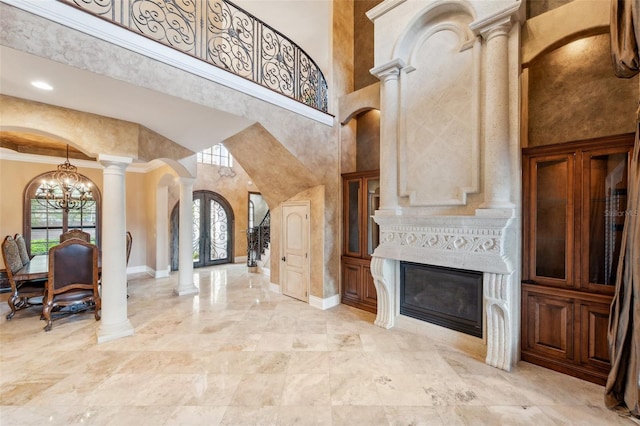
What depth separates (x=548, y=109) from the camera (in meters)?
3.33

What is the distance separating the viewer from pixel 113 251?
3555 mm

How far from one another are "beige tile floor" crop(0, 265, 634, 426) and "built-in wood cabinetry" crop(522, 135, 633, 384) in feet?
0.94

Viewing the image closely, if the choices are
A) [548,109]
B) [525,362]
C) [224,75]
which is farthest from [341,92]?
[525,362]

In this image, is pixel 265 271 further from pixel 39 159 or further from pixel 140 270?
pixel 39 159

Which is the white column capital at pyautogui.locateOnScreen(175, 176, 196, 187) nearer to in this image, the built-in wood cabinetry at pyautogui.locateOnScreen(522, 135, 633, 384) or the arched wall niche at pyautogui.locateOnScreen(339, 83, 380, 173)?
the arched wall niche at pyautogui.locateOnScreen(339, 83, 380, 173)

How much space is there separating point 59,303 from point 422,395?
196 inches

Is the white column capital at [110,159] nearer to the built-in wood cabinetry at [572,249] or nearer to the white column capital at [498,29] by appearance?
the white column capital at [498,29]

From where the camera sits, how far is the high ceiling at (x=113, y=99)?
2375mm

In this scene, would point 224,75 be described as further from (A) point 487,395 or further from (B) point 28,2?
(A) point 487,395

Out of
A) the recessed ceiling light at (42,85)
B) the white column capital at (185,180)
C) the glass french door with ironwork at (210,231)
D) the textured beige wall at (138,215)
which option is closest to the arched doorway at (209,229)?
the glass french door with ironwork at (210,231)

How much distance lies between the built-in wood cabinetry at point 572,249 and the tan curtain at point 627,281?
0.28m

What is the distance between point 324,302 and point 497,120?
12.3ft

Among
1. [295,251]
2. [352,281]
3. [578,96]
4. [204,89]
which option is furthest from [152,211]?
[578,96]

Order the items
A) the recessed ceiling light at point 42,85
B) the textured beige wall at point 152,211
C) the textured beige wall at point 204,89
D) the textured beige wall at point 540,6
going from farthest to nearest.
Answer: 1. the textured beige wall at point 152,211
2. the textured beige wall at point 540,6
3. the recessed ceiling light at point 42,85
4. the textured beige wall at point 204,89
